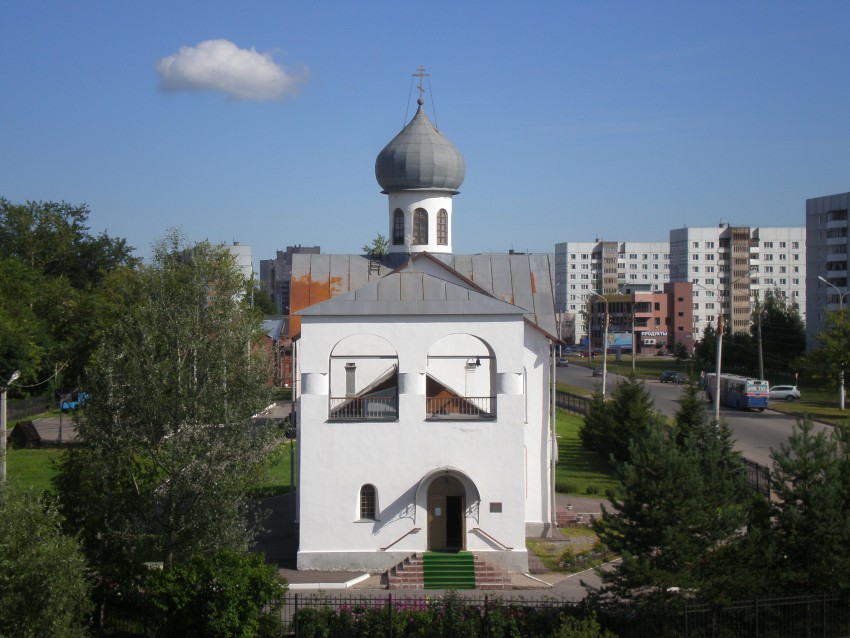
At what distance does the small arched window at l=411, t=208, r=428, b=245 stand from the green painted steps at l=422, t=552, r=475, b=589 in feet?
39.6

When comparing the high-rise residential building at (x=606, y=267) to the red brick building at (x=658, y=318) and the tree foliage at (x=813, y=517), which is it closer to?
the red brick building at (x=658, y=318)

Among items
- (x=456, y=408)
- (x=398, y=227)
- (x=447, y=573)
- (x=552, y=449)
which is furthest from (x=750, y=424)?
(x=447, y=573)

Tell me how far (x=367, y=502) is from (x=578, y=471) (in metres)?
14.9

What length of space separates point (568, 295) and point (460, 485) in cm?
10499

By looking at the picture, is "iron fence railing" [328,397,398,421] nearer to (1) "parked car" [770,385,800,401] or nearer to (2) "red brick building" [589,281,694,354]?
(1) "parked car" [770,385,800,401]

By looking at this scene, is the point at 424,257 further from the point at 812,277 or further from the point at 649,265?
the point at 649,265

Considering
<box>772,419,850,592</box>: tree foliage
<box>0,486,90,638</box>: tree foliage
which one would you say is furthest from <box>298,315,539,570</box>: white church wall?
<box>0,486,90,638</box>: tree foliage

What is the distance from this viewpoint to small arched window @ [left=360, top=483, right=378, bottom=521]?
22.5 m

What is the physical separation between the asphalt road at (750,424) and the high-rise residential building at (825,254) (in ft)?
47.6

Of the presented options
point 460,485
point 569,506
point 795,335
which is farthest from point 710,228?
point 460,485

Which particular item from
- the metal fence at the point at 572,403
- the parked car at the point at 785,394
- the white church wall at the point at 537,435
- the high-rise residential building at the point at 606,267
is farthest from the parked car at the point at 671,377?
the high-rise residential building at the point at 606,267

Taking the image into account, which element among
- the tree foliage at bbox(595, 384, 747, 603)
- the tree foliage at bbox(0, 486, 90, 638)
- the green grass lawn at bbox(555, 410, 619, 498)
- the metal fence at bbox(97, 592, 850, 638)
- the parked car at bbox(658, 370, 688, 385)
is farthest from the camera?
the parked car at bbox(658, 370, 688, 385)

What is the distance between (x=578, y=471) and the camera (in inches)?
1404

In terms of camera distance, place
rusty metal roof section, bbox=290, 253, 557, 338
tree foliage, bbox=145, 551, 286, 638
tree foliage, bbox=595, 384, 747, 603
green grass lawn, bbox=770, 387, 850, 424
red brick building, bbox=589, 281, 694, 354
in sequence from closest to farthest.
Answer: tree foliage, bbox=595, 384, 747, 603 < tree foliage, bbox=145, 551, 286, 638 < rusty metal roof section, bbox=290, 253, 557, 338 < green grass lawn, bbox=770, 387, 850, 424 < red brick building, bbox=589, 281, 694, 354
